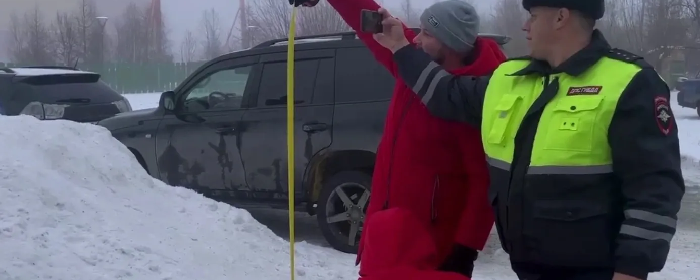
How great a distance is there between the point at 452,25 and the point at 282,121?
4562 mm

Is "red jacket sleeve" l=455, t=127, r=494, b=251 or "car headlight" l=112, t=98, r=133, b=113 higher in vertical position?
"red jacket sleeve" l=455, t=127, r=494, b=251

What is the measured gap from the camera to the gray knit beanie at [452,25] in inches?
108

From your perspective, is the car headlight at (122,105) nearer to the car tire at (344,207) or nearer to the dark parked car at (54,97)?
the dark parked car at (54,97)

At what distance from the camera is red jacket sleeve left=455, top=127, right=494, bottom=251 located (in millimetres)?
2713

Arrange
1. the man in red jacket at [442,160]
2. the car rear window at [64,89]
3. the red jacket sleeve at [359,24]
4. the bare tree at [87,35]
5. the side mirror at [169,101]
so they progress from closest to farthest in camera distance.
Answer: the man in red jacket at [442,160] → the red jacket sleeve at [359,24] → the side mirror at [169,101] → the car rear window at [64,89] → the bare tree at [87,35]

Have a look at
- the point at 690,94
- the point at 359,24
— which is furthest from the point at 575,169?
the point at 690,94

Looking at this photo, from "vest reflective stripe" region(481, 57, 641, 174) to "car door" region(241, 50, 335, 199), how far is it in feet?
15.2

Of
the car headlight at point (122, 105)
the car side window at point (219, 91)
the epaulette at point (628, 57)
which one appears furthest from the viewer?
the car headlight at point (122, 105)

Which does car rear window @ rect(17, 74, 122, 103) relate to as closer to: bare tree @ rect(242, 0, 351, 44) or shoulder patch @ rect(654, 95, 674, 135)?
bare tree @ rect(242, 0, 351, 44)

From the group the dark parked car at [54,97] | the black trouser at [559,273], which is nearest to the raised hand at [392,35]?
the black trouser at [559,273]

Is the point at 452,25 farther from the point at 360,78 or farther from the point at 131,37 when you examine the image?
the point at 131,37

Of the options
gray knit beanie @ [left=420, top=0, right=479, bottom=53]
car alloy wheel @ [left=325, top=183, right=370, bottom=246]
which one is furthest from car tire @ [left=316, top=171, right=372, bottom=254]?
gray knit beanie @ [left=420, top=0, right=479, bottom=53]

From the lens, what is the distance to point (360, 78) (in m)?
7.02

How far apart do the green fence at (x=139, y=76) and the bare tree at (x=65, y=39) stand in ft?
6.76
